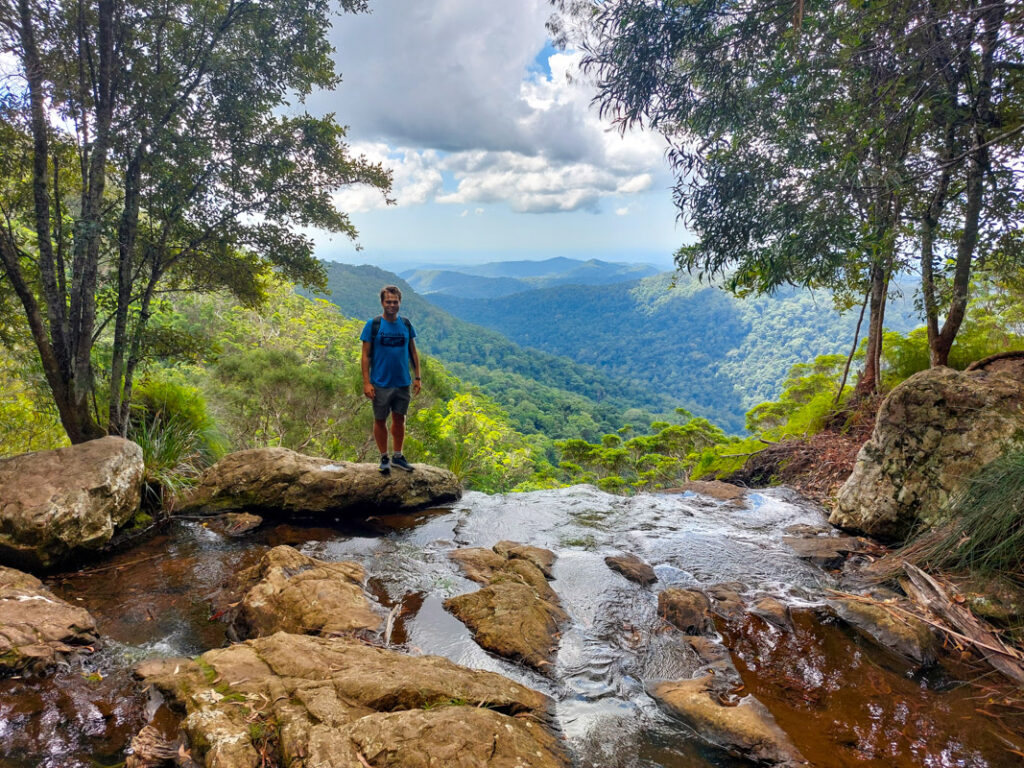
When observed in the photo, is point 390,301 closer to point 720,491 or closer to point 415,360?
point 415,360

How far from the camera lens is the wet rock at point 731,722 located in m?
2.87

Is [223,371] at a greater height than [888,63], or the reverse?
[888,63]

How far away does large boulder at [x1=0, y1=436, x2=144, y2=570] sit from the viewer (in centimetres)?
459

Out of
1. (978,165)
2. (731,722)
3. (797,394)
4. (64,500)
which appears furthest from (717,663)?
(797,394)

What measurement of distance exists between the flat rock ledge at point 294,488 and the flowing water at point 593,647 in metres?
0.33

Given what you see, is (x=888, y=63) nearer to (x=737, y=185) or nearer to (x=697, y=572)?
(x=737, y=185)

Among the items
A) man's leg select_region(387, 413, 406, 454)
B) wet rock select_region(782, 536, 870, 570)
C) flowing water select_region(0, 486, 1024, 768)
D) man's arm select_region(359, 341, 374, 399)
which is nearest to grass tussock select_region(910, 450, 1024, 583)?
wet rock select_region(782, 536, 870, 570)

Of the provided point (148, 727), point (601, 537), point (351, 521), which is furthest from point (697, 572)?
point (148, 727)

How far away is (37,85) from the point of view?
5422 mm

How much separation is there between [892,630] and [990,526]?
1302 millimetres

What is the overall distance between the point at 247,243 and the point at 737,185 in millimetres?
7773

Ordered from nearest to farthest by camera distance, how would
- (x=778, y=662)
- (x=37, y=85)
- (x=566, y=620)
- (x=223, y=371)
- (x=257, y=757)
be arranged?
(x=257, y=757)
(x=778, y=662)
(x=566, y=620)
(x=37, y=85)
(x=223, y=371)

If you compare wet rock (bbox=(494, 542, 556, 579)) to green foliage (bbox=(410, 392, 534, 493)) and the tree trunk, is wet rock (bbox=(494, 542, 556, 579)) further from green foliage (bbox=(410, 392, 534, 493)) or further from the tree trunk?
green foliage (bbox=(410, 392, 534, 493))

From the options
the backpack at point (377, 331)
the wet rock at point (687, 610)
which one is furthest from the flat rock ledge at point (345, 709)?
the backpack at point (377, 331)
